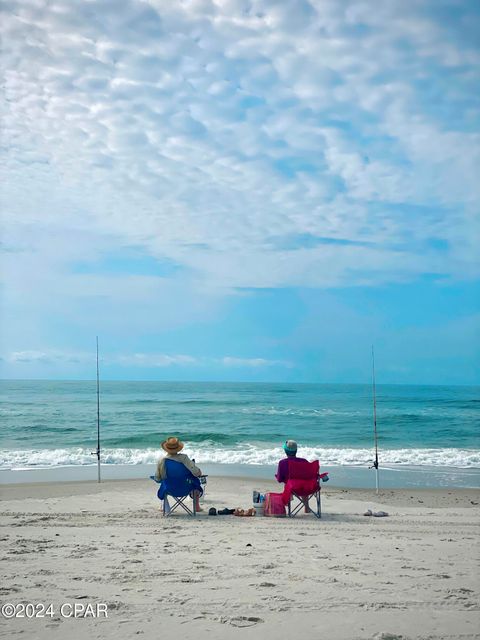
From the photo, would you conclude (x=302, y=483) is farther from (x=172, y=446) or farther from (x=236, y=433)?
(x=236, y=433)

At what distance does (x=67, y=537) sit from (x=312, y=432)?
20.1 metres

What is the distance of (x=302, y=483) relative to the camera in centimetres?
766

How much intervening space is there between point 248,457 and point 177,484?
29.7 feet

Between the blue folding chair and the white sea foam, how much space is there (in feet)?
25.9

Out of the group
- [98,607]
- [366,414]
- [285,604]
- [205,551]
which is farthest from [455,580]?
[366,414]

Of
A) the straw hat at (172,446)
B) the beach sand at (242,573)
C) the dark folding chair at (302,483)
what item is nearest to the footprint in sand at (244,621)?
the beach sand at (242,573)

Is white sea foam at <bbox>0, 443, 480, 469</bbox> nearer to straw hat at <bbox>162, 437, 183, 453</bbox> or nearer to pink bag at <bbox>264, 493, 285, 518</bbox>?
straw hat at <bbox>162, 437, 183, 453</bbox>

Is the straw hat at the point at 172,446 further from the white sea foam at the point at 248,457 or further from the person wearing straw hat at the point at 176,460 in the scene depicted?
the white sea foam at the point at 248,457

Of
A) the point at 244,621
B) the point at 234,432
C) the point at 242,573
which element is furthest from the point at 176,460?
the point at 234,432

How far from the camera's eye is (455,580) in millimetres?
4383

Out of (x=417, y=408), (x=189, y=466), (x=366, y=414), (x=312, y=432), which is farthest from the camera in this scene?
(x=417, y=408)

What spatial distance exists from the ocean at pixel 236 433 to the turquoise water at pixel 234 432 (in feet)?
0.12

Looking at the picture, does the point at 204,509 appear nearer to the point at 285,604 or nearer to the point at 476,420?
the point at 285,604

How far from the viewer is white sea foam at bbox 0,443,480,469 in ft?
51.1
